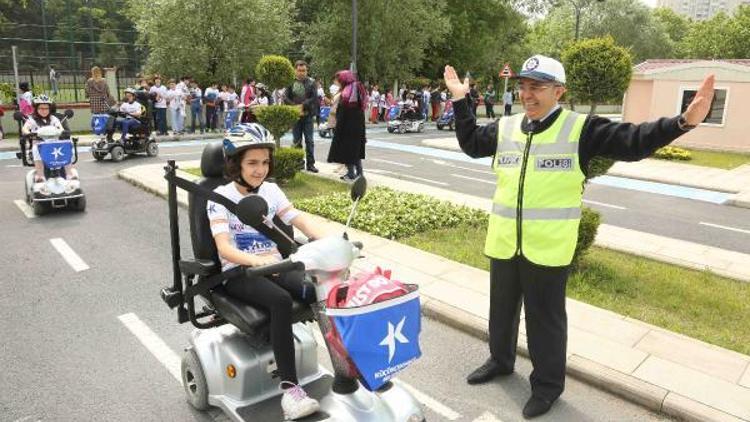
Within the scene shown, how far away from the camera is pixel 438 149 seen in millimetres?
19672

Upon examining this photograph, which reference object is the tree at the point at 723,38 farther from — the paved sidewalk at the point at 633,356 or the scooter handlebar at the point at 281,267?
the scooter handlebar at the point at 281,267

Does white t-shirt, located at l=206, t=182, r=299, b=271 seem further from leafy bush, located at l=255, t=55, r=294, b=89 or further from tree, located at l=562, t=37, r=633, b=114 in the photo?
leafy bush, located at l=255, t=55, r=294, b=89

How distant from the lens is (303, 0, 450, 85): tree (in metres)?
29.8

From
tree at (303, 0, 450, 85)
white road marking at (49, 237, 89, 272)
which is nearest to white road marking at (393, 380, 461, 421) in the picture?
white road marking at (49, 237, 89, 272)

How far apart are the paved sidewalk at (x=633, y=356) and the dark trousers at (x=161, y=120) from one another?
16136 millimetres

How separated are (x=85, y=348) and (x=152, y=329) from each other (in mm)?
568

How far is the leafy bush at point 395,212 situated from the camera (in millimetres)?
8336

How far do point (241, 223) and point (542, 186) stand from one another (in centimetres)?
192

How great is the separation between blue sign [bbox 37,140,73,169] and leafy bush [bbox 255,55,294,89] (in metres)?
4.54

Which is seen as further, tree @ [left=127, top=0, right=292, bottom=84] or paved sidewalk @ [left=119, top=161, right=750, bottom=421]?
tree @ [left=127, top=0, right=292, bottom=84]

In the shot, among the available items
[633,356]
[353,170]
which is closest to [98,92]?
[353,170]

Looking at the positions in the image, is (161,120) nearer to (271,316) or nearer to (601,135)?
(271,316)

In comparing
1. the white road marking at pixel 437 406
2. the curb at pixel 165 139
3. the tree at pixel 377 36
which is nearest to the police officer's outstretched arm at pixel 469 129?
the white road marking at pixel 437 406

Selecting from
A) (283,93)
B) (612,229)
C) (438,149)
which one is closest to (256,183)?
(612,229)
